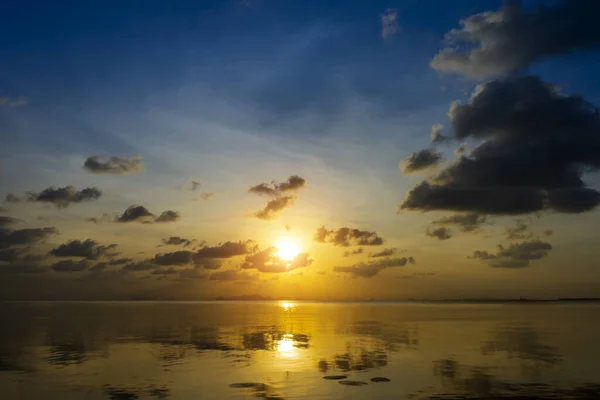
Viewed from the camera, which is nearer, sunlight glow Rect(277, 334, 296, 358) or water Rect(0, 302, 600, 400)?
water Rect(0, 302, 600, 400)

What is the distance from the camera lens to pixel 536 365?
149 feet

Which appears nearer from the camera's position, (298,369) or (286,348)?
(298,369)

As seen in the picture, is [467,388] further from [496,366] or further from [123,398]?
[123,398]

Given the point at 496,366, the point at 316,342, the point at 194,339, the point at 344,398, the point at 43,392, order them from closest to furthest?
the point at 344,398 → the point at 43,392 → the point at 496,366 → the point at 316,342 → the point at 194,339

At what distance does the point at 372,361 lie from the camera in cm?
4756

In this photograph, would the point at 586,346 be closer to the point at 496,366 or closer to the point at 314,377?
the point at 496,366

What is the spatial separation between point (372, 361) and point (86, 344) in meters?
37.7

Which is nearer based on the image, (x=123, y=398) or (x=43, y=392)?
(x=123, y=398)

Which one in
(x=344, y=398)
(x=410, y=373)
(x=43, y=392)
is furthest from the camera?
(x=410, y=373)

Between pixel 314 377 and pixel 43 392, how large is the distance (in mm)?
18598

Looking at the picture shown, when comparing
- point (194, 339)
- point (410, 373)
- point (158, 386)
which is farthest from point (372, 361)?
point (194, 339)

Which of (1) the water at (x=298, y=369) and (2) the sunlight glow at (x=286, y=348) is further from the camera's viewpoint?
(2) the sunlight glow at (x=286, y=348)

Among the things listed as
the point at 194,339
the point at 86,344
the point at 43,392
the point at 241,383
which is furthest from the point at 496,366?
the point at 86,344

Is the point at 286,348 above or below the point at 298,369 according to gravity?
above
